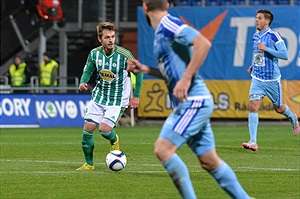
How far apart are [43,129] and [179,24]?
17457 mm

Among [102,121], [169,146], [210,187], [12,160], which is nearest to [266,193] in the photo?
[210,187]

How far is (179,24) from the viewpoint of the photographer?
8312 millimetres

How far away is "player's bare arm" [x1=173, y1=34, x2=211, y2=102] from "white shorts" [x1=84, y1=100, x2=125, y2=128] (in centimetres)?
547

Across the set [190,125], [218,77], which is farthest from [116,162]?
[218,77]

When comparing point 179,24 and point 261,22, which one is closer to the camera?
point 179,24

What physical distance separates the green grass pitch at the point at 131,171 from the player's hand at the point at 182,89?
2.43 m

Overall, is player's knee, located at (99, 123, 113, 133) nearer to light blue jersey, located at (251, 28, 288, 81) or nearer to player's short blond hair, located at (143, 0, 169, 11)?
light blue jersey, located at (251, 28, 288, 81)

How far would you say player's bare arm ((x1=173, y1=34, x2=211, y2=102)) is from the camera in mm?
7977

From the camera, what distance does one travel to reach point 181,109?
8297mm

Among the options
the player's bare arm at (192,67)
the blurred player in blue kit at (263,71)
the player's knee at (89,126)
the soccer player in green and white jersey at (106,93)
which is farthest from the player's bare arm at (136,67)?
the blurred player in blue kit at (263,71)

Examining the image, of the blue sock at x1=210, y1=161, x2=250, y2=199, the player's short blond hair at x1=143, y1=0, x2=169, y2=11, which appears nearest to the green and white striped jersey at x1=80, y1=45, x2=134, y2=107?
the player's short blond hair at x1=143, y1=0, x2=169, y2=11

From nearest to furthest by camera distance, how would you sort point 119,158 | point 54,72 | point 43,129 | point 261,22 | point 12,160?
1. point 119,158
2. point 12,160
3. point 261,22
4. point 43,129
5. point 54,72

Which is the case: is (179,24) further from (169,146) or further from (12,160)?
(12,160)

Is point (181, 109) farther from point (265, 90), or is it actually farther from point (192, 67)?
point (265, 90)
